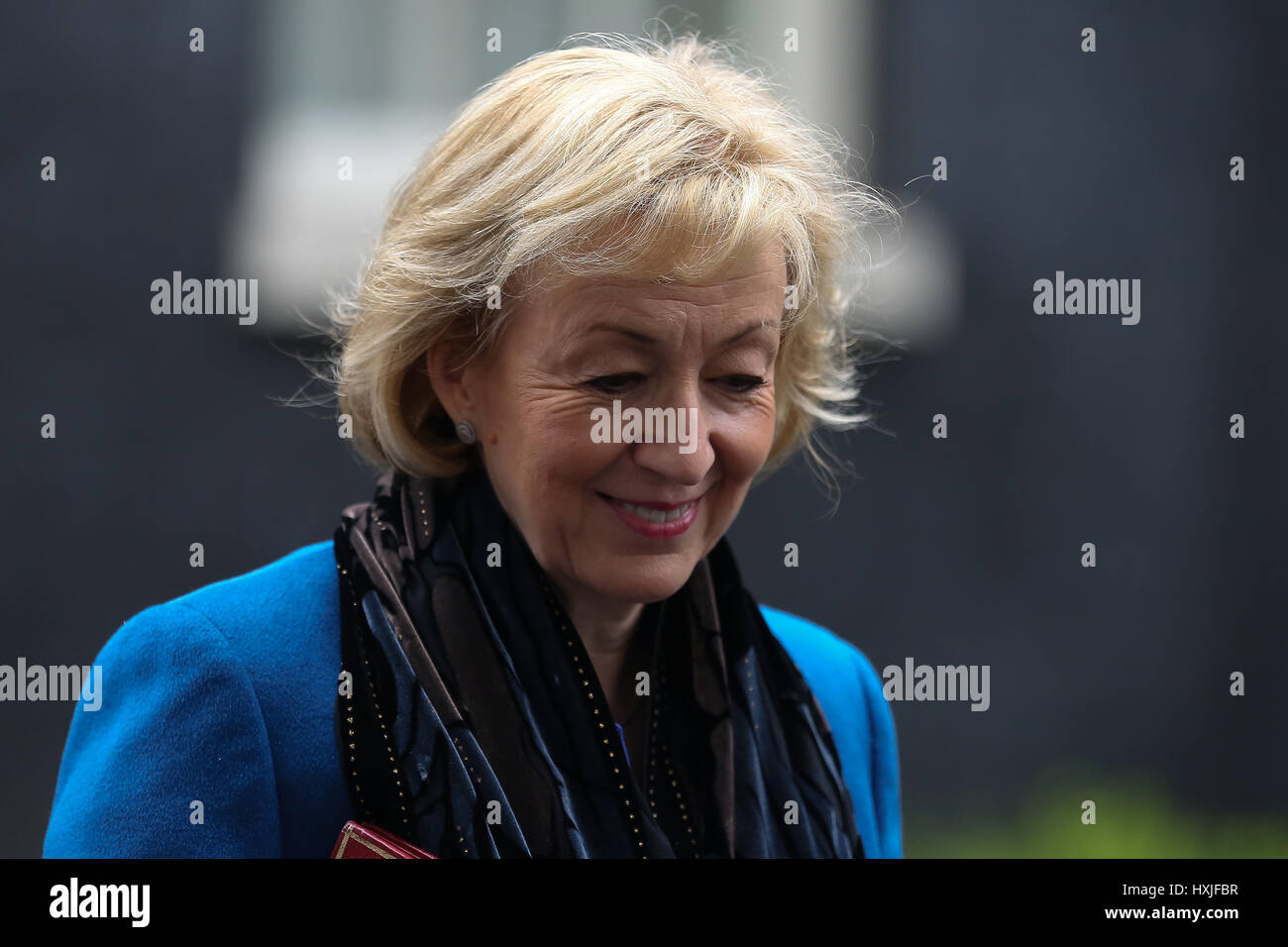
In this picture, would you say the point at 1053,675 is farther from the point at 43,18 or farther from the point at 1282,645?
the point at 43,18

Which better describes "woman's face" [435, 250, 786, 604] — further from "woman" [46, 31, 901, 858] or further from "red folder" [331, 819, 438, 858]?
"red folder" [331, 819, 438, 858]

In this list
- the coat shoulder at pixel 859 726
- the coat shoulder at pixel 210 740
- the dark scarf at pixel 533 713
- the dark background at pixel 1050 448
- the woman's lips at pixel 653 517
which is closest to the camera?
the coat shoulder at pixel 210 740

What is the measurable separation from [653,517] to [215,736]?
708 millimetres

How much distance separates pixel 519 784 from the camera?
1.96 meters

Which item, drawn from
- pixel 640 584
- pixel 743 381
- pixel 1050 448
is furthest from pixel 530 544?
pixel 1050 448

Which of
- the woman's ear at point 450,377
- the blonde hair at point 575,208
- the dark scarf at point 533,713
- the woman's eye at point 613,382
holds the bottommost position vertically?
the dark scarf at point 533,713

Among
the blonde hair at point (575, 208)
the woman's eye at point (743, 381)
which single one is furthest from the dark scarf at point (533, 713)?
the woman's eye at point (743, 381)

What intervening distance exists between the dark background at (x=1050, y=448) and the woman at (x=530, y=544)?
296 cm

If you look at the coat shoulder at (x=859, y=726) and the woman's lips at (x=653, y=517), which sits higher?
the woman's lips at (x=653, y=517)

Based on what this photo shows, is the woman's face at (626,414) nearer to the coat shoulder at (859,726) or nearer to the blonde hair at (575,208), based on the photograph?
the blonde hair at (575,208)

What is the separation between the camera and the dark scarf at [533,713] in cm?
190

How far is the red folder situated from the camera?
71.4 inches
